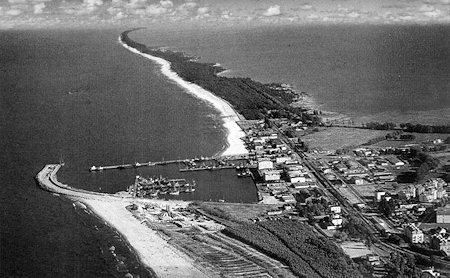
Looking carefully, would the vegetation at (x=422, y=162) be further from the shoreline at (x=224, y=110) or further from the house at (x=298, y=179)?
the shoreline at (x=224, y=110)

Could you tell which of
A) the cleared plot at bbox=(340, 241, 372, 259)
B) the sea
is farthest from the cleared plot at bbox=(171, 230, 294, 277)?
the cleared plot at bbox=(340, 241, 372, 259)

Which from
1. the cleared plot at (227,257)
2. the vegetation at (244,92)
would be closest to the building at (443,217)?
the cleared plot at (227,257)

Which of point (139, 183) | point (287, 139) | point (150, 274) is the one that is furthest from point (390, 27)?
point (150, 274)

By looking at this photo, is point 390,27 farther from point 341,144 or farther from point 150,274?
point 150,274

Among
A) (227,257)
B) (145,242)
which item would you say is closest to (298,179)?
(227,257)

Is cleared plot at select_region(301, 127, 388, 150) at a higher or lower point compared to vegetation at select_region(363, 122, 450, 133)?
lower

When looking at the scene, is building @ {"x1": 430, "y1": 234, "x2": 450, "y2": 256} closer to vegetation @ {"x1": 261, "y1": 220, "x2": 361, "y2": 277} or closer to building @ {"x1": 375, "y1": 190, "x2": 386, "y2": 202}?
vegetation @ {"x1": 261, "y1": 220, "x2": 361, "y2": 277}
